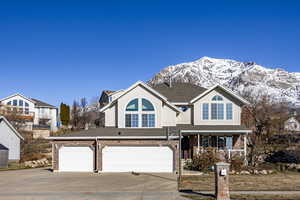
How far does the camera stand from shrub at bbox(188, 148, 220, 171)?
25.0 metres

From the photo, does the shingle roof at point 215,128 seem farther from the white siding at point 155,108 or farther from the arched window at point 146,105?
the arched window at point 146,105

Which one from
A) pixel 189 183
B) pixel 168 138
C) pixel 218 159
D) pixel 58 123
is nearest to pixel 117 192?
pixel 189 183

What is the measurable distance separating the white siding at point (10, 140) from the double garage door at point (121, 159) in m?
15.3

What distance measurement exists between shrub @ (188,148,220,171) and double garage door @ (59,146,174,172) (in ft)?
5.87

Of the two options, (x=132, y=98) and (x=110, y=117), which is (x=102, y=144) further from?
(x=132, y=98)

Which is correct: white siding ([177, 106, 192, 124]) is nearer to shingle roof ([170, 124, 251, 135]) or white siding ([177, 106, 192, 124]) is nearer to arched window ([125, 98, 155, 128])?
shingle roof ([170, 124, 251, 135])

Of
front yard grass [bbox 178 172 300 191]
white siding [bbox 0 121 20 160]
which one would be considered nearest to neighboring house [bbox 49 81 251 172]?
front yard grass [bbox 178 172 300 191]

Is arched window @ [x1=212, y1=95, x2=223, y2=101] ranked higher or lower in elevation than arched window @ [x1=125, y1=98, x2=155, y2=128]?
higher

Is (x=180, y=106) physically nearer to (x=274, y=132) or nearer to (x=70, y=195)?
(x=70, y=195)

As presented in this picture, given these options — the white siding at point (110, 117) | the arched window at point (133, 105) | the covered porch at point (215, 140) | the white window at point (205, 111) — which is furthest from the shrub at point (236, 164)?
the white siding at point (110, 117)

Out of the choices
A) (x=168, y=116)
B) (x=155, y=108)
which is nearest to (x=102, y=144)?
(x=155, y=108)

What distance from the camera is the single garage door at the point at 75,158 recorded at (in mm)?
25450

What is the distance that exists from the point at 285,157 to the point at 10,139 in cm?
2699

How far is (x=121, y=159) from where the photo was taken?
83.1ft
